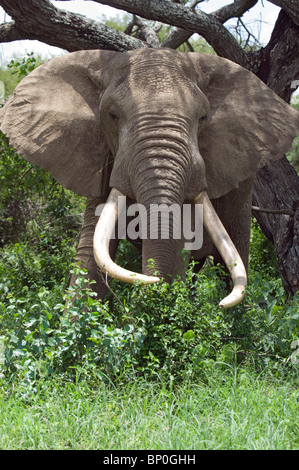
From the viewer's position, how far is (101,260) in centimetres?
433

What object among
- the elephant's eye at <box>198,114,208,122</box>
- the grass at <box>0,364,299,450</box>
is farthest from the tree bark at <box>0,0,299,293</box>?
the grass at <box>0,364,299,450</box>

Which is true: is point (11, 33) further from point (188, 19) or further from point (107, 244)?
point (107, 244)

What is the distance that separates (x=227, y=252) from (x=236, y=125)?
1.46 metres

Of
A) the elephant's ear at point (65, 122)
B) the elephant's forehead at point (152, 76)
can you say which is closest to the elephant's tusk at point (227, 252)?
the elephant's forehead at point (152, 76)

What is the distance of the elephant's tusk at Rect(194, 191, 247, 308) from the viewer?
409 centimetres

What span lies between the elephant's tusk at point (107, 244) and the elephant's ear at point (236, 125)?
94 centimetres

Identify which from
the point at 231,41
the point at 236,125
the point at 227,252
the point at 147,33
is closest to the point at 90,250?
the point at 227,252

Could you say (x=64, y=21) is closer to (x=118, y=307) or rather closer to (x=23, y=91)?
(x=23, y=91)

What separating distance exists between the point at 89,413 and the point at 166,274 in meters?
1.30

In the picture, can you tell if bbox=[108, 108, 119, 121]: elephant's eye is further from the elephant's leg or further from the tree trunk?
the tree trunk

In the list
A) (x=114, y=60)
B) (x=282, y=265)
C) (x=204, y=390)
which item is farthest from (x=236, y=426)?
(x=282, y=265)

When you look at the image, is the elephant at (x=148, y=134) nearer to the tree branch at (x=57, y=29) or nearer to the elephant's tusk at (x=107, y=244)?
the elephant's tusk at (x=107, y=244)

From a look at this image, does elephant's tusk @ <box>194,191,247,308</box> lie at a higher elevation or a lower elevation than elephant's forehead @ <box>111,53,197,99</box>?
lower

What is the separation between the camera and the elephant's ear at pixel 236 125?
5.47m
